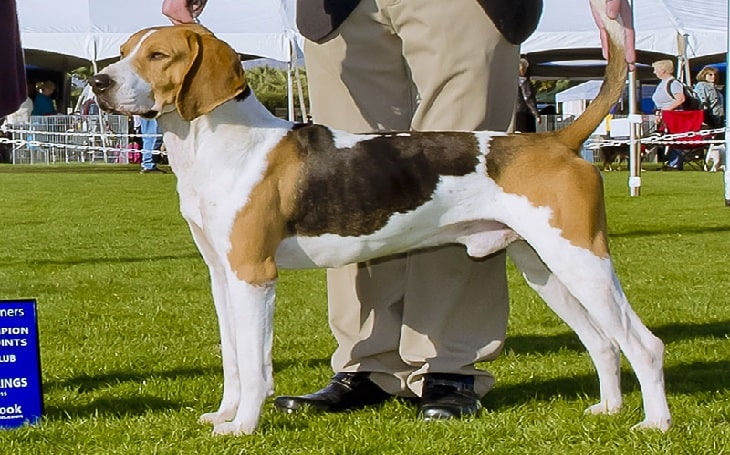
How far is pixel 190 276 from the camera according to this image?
800 centimetres

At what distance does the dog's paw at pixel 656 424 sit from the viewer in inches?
148

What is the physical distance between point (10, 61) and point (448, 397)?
2055 mm

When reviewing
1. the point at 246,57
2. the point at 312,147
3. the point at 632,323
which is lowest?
the point at 632,323

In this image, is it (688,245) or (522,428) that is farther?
(688,245)

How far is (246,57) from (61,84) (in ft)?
29.9

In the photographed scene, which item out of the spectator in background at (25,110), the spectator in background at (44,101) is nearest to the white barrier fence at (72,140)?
the spectator in background at (44,101)

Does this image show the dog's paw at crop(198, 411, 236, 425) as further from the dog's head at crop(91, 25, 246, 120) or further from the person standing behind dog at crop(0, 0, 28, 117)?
the person standing behind dog at crop(0, 0, 28, 117)

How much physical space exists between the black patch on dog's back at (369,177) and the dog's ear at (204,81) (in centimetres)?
33

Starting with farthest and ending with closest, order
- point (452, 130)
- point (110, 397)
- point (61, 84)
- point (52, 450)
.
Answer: point (61, 84), point (110, 397), point (452, 130), point (52, 450)

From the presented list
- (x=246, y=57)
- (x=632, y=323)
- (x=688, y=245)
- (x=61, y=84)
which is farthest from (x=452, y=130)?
(x=61, y=84)

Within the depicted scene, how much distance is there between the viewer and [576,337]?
19.1ft

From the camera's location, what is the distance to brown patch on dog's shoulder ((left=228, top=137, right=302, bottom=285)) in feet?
11.9

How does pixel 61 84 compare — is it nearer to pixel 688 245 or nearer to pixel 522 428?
pixel 688 245

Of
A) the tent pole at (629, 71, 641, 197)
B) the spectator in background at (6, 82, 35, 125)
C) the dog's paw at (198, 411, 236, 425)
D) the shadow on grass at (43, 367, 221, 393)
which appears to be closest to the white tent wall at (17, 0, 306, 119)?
the spectator in background at (6, 82, 35, 125)
